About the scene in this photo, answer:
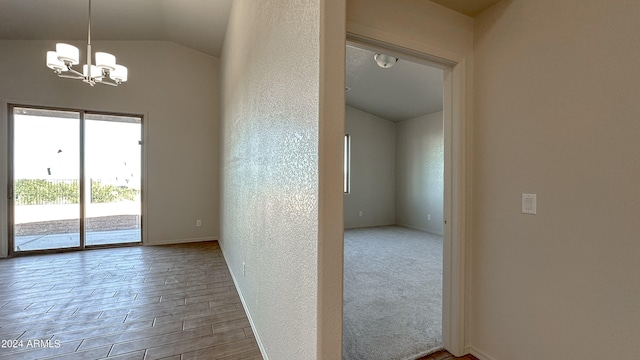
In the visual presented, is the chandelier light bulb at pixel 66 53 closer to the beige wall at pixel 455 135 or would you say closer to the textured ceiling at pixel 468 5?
the beige wall at pixel 455 135

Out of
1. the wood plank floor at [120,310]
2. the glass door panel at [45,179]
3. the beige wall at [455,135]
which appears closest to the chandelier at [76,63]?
the glass door panel at [45,179]

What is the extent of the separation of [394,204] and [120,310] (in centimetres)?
636

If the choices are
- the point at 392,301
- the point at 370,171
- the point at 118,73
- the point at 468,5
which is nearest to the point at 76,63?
the point at 118,73

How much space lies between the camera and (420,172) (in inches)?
260

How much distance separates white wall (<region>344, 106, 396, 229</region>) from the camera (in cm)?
688

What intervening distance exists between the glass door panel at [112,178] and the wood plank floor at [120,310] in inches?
36.2

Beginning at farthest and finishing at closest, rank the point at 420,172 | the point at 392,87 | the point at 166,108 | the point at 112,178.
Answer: the point at 420,172 → the point at 392,87 → the point at 166,108 → the point at 112,178

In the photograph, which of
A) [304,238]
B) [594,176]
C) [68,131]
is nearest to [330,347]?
[304,238]

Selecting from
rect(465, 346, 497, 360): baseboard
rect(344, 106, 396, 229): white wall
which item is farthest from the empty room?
rect(344, 106, 396, 229): white wall

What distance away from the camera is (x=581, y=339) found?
1.34 metres

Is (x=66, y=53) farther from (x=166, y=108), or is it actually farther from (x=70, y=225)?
(x=70, y=225)

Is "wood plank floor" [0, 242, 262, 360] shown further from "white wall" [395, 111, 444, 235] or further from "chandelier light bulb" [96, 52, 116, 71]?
"white wall" [395, 111, 444, 235]

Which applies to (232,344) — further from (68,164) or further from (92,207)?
(68,164)

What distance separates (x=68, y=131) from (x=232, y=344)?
15.7 ft
